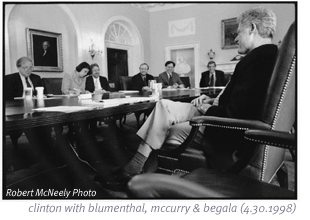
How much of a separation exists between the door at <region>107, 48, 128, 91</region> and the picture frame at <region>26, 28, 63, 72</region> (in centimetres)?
159

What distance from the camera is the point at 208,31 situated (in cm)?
705

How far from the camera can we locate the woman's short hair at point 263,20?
4.09ft

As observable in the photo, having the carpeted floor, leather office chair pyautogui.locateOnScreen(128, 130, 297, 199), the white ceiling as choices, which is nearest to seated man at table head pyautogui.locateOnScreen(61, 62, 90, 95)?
the carpeted floor

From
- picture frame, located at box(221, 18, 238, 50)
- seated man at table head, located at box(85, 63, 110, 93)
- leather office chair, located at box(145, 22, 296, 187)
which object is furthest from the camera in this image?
picture frame, located at box(221, 18, 238, 50)

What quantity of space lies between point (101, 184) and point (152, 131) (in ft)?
1.80

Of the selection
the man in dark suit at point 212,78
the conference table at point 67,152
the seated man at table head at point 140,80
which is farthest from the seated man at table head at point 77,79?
the man in dark suit at point 212,78

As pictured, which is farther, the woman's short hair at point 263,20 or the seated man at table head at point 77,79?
the seated man at table head at point 77,79

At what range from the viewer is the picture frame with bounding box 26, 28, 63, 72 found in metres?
5.00

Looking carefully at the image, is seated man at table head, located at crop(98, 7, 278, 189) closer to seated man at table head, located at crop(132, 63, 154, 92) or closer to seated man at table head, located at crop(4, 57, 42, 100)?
seated man at table head, located at crop(4, 57, 42, 100)

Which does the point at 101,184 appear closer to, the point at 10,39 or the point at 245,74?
the point at 245,74

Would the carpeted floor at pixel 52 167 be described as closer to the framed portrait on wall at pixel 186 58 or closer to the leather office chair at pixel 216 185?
the leather office chair at pixel 216 185

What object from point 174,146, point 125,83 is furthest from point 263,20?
point 125,83

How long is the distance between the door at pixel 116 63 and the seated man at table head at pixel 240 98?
551cm

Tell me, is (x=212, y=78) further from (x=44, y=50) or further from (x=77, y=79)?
(x=44, y=50)
